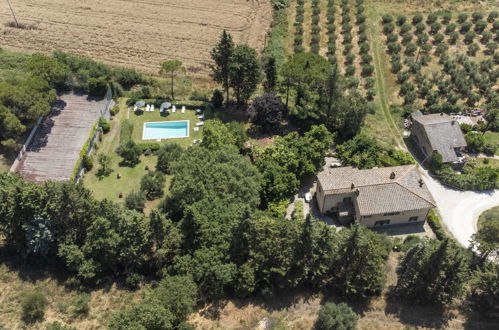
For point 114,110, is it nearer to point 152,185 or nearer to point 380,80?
point 152,185

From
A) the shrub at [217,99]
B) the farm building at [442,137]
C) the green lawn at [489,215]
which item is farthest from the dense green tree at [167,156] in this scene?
the green lawn at [489,215]

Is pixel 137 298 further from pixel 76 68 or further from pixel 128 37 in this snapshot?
pixel 128 37

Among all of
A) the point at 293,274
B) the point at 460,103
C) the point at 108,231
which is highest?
the point at 460,103

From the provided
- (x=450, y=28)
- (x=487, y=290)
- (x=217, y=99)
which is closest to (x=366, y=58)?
(x=450, y=28)

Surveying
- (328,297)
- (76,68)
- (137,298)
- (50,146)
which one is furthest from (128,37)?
(328,297)

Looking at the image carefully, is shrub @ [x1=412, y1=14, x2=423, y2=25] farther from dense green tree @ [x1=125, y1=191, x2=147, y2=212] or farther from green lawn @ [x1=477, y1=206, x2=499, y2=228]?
dense green tree @ [x1=125, y1=191, x2=147, y2=212]
